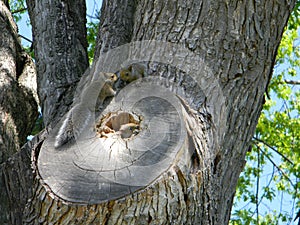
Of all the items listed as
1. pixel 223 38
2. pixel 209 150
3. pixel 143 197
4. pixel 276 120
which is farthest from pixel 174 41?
pixel 276 120

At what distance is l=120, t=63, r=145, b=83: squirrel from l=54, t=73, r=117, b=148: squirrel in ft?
0.24

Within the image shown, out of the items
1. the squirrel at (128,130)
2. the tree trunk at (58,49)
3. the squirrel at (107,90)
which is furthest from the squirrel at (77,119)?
the tree trunk at (58,49)

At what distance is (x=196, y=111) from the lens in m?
2.76

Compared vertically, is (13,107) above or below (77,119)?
above

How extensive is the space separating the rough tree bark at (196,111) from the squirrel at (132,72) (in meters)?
0.05

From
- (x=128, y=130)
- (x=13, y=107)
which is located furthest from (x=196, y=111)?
(x=13, y=107)

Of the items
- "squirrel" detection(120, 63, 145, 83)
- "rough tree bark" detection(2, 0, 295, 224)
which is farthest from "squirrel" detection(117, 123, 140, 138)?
"squirrel" detection(120, 63, 145, 83)

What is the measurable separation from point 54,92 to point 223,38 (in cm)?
114

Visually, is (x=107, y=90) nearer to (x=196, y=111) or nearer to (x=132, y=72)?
(x=132, y=72)

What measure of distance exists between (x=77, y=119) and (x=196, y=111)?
567mm

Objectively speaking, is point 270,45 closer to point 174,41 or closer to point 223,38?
point 223,38

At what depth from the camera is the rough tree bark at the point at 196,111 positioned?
2.30m

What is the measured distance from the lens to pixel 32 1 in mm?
4168

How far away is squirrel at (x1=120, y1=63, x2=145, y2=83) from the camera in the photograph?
2.97 metres
